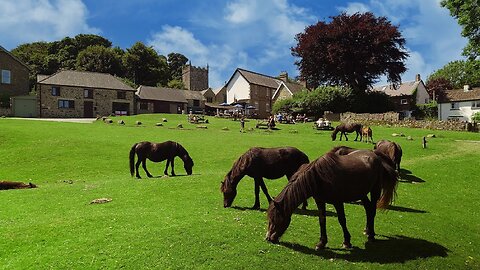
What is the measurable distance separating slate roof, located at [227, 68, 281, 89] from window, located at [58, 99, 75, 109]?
33464 mm

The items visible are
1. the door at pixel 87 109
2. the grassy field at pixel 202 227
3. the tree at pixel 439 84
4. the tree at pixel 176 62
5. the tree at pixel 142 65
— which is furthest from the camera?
the tree at pixel 176 62

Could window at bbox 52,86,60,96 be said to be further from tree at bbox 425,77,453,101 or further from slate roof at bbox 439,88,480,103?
tree at bbox 425,77,453,101

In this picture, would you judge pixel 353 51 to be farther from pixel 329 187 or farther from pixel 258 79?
pixel 329 187

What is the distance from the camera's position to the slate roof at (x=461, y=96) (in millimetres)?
58094

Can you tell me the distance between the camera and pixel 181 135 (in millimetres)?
32750

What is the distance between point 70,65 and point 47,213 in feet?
289

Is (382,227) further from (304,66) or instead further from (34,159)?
(304,66)

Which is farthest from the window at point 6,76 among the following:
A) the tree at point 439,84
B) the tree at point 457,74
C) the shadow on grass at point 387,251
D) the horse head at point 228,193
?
the tree at point 457,74

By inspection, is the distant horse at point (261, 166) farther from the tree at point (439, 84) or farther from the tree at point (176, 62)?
the tree at point (176, 62)

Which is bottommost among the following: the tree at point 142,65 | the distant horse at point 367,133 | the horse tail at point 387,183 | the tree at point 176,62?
the horse tail at point 387,183

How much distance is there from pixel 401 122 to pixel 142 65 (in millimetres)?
71086

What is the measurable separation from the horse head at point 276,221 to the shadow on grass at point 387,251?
0.33 meters

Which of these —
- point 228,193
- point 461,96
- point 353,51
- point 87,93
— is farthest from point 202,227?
point 461,96

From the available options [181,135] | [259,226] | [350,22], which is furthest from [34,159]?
[350,22]
